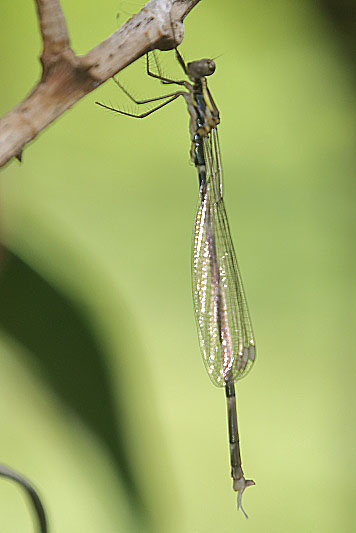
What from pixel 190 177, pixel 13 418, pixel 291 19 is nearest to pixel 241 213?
pixel 190 177

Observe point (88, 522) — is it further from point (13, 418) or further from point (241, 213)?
point (241, 213)

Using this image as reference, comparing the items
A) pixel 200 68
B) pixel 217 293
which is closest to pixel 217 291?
pixel 217 293

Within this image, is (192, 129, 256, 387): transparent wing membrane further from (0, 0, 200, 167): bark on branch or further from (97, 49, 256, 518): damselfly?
(0, 0, 200, 167): bark on branch

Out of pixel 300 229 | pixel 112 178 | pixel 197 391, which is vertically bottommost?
pixel 197 391

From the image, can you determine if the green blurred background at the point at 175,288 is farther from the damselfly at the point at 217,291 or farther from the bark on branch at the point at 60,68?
the bark on branch at the point at 60,68

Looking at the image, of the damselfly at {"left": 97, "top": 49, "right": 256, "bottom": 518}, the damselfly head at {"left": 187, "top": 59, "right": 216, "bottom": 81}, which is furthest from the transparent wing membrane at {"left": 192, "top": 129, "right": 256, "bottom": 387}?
the damselfly head at {"left": 187, "top": 59, "right": 216, "bottom": 81}
